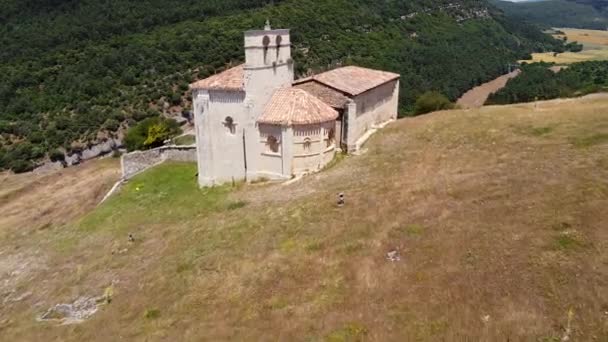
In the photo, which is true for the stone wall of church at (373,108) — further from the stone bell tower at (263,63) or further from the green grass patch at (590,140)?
A: the green grass patch at (590,140)

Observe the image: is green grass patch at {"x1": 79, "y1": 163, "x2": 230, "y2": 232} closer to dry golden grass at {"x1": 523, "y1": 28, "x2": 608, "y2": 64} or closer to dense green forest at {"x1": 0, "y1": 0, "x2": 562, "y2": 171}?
dense green forest at {"x1": 0, "y1": 0, "x2": 562, "y2": 171}

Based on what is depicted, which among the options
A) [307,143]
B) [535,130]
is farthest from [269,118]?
[535,130]

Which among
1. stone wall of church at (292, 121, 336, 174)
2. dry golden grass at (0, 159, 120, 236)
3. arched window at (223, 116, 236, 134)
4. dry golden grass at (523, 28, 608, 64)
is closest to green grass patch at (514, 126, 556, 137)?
stone wall of church at (292, 121, 336, 174)

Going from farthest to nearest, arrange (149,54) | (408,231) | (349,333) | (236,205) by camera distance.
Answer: (149,54) → (236,205) → (408,231) → (349,333)

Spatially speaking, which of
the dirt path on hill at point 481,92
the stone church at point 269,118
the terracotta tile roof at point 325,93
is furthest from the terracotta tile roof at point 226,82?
the dirt path on hill at point 481,92

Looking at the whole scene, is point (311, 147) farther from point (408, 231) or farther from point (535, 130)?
point (535, 130)
